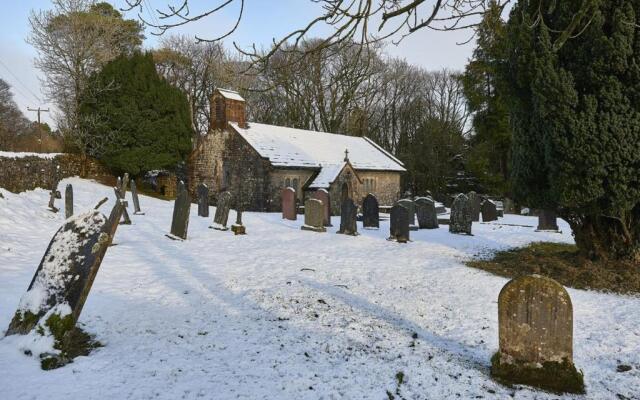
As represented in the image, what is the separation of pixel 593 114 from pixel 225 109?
22290 millimetres

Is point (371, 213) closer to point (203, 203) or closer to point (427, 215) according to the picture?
point (427, 215)

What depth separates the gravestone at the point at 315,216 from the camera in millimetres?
13062

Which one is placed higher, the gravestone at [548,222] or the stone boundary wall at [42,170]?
the stone boundary wall at [42,170]

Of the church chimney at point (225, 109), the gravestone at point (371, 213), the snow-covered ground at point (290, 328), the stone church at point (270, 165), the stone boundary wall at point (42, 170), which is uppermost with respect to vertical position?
the church chimney at point (225, 109)

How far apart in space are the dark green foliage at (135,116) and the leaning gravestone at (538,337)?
24.5m

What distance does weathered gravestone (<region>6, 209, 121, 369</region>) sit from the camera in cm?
384

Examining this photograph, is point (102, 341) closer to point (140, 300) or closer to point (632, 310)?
point (140, 300)

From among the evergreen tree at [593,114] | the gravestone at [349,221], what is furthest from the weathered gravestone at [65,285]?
the gravestone at [349,221]

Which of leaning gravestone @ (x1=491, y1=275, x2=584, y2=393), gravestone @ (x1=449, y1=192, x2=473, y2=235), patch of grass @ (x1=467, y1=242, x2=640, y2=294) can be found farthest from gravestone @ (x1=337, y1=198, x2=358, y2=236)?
leaning gravestone @ (x1=491, y1=275, x2=584, y2=393)

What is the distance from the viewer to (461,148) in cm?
3625

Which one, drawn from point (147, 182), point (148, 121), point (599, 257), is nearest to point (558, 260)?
point (599, 257)

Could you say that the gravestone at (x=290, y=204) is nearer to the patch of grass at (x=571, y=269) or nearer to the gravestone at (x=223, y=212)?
the gravestone at (x=223, y=212)

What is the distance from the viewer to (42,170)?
1809 cm

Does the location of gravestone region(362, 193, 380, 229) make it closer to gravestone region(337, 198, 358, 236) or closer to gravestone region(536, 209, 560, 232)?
gravestone region(337, 198, 358, 236)
